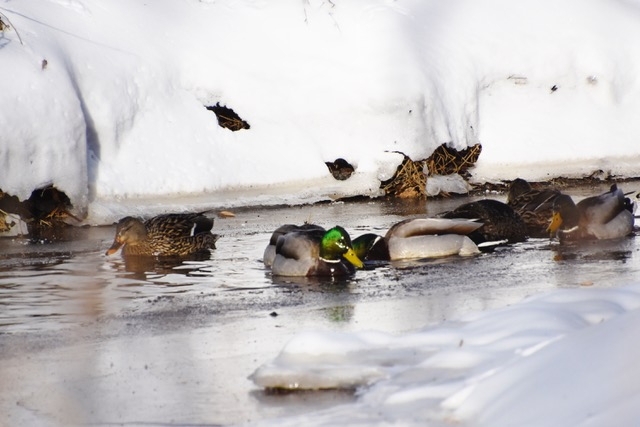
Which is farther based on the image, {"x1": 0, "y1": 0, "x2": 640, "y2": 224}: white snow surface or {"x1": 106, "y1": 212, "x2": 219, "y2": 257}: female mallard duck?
{"x1": 0, "y1": 0, "x2": 640, "y2": 224}: white snow surface

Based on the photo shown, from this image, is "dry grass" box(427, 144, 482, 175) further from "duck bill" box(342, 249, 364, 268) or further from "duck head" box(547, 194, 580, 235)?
"duck bill" box(342, 249, 364, 268)

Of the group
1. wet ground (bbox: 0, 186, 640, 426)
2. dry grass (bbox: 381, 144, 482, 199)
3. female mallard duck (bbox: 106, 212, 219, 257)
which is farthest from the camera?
dry grass (bbox: 381, 144, 482, 199)

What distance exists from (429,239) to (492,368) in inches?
216

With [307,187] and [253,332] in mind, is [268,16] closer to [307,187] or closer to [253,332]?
[307,187]

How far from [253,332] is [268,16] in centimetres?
1064

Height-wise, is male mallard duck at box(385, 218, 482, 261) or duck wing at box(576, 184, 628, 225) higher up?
duck wing at box(576, 184, 628, 225)

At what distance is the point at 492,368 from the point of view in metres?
5.56

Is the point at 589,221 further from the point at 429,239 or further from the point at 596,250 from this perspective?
the point at 429,239

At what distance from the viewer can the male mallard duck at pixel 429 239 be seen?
10.9m

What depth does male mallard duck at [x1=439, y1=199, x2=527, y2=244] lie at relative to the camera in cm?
1157

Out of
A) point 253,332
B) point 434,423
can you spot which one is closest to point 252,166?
point 253,332

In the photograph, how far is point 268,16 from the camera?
17578 millimetres

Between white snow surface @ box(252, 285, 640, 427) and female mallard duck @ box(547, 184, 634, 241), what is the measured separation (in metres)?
4.25

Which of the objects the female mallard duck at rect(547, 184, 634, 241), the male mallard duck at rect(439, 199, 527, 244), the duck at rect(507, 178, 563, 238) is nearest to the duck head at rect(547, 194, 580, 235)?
the female mallard duck at rect(547, 184, 634, 241)
